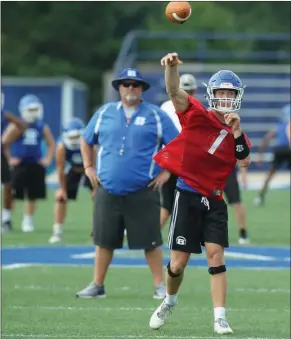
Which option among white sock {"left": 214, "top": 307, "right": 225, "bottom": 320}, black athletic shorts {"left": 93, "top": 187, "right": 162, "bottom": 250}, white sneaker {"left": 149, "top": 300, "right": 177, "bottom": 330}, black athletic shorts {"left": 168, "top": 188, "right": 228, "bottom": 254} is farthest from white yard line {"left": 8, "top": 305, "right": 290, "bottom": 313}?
white sock {"left": 214, "top": 307, "right": 225, "bottom": 320}

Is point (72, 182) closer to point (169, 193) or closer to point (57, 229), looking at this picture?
point (57, 229)

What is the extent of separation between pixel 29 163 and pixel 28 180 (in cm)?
28

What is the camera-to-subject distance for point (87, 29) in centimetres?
5006

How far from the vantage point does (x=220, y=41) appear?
162 ft

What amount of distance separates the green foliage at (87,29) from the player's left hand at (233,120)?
129ft

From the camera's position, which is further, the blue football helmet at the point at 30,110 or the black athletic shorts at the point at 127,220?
the blue football helmet at the point at 30,110

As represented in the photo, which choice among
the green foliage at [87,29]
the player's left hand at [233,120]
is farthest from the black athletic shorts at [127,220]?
the green foliage at [87,29]

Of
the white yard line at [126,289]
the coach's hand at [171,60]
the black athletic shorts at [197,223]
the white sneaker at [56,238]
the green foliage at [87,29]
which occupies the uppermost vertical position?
the green foliage at [87,29]

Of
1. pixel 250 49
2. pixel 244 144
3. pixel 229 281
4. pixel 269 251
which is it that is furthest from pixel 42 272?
pixel 250 49

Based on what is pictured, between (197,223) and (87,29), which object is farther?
(87,29)

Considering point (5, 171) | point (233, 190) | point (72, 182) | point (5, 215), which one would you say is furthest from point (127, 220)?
point (5, 215)

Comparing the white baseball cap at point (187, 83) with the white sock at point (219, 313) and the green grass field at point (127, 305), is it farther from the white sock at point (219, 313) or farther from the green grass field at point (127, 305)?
the white sock at point (219, 313)

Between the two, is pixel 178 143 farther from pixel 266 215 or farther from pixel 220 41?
pixel 220 41

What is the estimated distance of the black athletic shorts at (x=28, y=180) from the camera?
17297 millimetres
